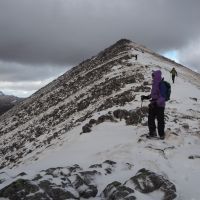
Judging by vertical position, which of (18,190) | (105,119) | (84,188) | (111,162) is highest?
(105,119)

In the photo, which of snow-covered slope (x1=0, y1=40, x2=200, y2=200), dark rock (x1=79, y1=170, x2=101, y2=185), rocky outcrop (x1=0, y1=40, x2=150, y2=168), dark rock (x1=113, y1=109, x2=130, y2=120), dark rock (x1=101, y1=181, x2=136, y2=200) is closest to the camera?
dark rock (x1=101, y1=181, x2=136, y2=200)

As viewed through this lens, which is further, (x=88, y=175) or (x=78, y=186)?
(x=88, y=175)

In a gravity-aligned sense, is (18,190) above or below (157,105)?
below

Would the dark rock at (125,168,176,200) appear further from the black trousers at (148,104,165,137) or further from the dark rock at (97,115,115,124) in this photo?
the dark rock at (97,115,115,124)

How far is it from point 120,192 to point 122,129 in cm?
803

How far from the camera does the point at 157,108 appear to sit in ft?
45.9

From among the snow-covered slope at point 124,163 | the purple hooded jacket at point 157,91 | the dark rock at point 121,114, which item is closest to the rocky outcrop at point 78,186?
the snow-covered slope at point 124,163

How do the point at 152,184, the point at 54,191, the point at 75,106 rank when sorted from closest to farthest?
the point at 54,191, the point at 152,184, the point at 75,106

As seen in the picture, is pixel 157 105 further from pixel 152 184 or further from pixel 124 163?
pixel 152 184

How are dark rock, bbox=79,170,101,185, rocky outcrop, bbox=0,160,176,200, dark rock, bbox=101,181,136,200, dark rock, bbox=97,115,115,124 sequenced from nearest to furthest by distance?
1. rocky outcrop, bbox=0,160,176,200
2. dark rock, bbox=101,181,136,200
3. dark rock, bbox=79,170,101,185
4. dark rock, bbox=97,115,115,124

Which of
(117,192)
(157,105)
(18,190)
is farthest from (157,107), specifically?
(18,190)

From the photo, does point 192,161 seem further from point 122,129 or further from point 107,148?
point 122,129

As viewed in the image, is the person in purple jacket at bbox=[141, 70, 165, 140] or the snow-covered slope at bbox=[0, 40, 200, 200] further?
the person in purple jacket at bbox=[141, 70, 165, 140]

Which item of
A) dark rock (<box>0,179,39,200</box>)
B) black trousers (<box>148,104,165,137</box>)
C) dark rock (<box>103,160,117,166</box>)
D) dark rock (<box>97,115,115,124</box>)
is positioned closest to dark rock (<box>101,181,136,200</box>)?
dark rock (<box>0,179,39,200</box>)
